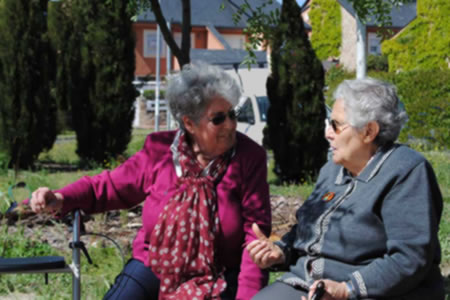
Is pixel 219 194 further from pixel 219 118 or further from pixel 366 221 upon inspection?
pixel 366 221

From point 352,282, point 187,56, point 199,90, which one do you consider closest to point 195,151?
point 199,90

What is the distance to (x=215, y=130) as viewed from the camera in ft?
10.2

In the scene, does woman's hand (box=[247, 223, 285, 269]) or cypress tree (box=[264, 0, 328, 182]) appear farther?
cypress tree (box=[264, 0, 328, 182])

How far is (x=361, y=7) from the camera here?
599cm

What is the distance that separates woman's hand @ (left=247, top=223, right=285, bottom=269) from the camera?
272 cm

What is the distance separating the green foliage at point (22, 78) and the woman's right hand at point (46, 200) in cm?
902

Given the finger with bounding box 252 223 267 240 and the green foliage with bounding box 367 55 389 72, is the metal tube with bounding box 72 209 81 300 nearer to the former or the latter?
the finger with bounding box 252 223 267 240

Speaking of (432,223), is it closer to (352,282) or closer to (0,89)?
(352,282)

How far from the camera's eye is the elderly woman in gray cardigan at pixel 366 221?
8.29ft

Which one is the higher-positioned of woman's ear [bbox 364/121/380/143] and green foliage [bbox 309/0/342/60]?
green foliage [bbox 309/0/342/60]

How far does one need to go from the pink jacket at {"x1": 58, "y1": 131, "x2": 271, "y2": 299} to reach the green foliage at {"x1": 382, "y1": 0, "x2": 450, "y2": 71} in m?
21.4

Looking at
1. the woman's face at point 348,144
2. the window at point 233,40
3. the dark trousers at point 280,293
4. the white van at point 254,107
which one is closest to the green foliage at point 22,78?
the white van at point 254,107

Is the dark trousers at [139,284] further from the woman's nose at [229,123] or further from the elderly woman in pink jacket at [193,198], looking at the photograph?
the woman's nose at [229,123]

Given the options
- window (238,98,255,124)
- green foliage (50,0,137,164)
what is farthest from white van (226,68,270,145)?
green foliage (50,0,137,164)
